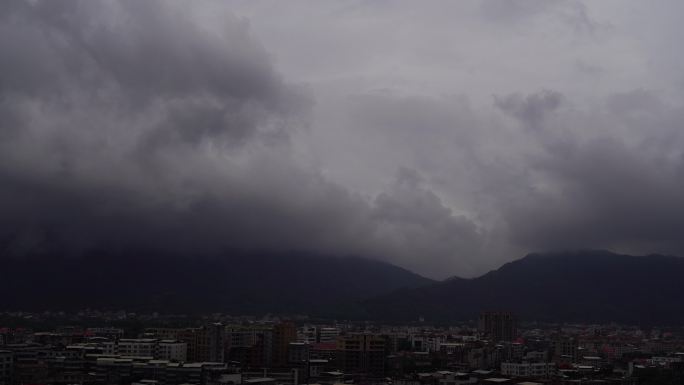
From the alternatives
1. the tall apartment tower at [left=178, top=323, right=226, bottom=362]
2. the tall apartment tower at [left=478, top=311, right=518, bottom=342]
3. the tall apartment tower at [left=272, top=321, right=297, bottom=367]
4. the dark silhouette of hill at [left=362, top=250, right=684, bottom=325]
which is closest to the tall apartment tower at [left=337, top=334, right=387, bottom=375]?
the tall apartment tower at [left=272, top=321, right=297, bottom=367]

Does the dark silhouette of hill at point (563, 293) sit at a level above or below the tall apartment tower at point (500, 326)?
above

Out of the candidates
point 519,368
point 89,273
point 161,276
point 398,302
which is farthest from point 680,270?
point 519,368

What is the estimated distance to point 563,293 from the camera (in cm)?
14038

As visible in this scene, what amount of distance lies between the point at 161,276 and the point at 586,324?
61.7 metres

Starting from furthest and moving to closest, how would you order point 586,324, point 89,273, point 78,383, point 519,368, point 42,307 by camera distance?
point 89,273 < point 586,324 < point 42,307 < point 519,368 < point 78,383

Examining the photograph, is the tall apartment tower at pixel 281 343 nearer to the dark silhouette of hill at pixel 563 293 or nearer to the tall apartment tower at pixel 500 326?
the tall apartment tower at pixel 500 326

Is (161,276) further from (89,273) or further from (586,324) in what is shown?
(586,324)

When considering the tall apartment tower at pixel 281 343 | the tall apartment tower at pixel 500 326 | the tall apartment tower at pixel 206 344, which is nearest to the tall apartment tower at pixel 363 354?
the tall apartment tower at pixel 281 343

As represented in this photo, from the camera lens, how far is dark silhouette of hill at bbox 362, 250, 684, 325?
128 m

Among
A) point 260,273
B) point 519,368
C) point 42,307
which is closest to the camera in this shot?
point 519,368

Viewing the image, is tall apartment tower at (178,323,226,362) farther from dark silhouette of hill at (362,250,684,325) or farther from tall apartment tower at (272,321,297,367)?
dark silhouette of hill at (362,250,684,325)

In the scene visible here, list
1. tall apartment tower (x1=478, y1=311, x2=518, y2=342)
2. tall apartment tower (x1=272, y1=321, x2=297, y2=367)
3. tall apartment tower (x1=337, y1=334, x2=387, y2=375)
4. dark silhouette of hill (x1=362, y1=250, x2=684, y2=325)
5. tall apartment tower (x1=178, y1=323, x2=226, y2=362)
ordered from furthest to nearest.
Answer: dark silhouette of hill (x1=362, y1=250, x2=684, y2=325), tall apartment tower (x1=478, y1=311, x2=518, y2=342), tall apartment tower (x1=272, y1=321, x2=297, y2=367), tall apartment tower (x1=337, y1=334, x2=387, y2=375), tall apartment tower (x1=178, y1=323, x2=226, y2=362)

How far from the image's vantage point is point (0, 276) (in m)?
127

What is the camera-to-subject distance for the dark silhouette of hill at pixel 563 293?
127500 millimetres
